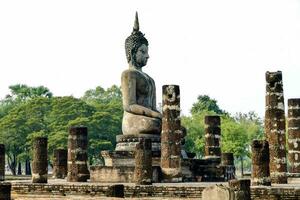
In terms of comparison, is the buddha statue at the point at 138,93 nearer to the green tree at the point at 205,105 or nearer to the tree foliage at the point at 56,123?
the tree foliage at the point at 56,123

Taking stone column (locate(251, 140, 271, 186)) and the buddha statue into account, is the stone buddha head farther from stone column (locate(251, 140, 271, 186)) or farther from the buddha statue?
stone column (locate(251, 140, 271, 186))

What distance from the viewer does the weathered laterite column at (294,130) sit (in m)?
23.3

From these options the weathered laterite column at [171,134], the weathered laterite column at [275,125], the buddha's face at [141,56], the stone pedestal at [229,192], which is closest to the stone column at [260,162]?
the weathered laterite column at [275,125]

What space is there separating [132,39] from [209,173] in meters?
5.23

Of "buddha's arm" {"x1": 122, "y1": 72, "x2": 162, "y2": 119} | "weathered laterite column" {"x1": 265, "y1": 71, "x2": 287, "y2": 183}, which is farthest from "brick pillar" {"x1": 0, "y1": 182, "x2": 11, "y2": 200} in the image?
"weathered laterite column" {"x1": 265, "y1": 71, "x2": 287, "y2": 183}

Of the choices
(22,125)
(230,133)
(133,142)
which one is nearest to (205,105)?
(230,133)

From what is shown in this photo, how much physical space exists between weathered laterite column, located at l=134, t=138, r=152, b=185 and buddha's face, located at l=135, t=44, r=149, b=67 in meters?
4.46

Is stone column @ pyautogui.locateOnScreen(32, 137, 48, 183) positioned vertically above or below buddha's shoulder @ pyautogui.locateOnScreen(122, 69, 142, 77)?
below

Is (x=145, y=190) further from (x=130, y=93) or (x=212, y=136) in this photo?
(x=212, y=136)

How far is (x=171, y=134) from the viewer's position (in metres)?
20.2

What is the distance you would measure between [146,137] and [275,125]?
13.4ft

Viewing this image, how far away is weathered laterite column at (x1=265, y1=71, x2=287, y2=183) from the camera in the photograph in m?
19.6

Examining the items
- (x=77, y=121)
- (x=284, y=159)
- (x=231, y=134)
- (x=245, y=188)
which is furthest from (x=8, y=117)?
(x=245, y=188)

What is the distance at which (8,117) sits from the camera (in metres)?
47.5
